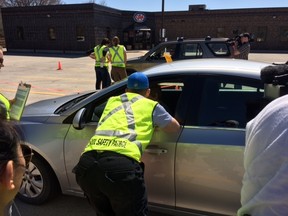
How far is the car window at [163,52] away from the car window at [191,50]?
306 mm

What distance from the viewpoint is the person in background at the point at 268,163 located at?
3.31ft

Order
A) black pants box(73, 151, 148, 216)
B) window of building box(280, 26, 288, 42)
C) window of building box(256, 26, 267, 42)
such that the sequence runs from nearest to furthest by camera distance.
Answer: black pants box(73, 151, 148, 216) < window of building box(280, 26, 288, 42) < window of building box(256, 26, 267, 42)

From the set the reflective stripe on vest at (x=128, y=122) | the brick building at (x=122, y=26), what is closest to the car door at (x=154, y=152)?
the reflective stripe on vest at (x=128, y=122)

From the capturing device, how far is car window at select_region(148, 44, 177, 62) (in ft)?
30.6

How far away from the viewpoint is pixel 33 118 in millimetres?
3465

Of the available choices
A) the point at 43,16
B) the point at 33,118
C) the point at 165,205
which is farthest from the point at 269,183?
the point at 43,16

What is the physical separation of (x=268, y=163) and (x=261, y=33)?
1522 inches

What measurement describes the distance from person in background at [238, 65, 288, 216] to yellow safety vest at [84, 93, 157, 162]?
132cm

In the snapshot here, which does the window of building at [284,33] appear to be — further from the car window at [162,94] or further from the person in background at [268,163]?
the person in background at [268,163]

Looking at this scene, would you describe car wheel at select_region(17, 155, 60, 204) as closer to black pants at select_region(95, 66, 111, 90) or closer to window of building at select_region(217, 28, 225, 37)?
black pants at select_region(95, 66, 111, 90)

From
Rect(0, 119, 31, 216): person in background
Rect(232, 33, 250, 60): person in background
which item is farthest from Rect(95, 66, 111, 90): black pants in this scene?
Rect(0, 119, 31, 216): person in background

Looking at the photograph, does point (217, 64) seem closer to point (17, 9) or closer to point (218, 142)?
point (218, 142)

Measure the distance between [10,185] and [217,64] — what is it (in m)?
2.41

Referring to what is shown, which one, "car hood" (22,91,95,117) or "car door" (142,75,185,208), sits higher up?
"car hood" (22,91,95,117)
